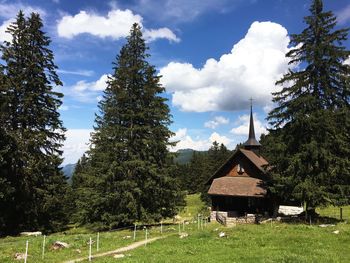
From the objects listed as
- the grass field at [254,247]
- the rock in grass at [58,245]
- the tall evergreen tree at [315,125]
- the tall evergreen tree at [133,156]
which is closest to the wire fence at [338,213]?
the tall evergreen tree at [315,125]

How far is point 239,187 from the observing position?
37.9 m

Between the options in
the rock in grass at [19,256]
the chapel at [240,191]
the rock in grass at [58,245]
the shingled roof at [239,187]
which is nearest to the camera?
the rock in grass at [19,256]

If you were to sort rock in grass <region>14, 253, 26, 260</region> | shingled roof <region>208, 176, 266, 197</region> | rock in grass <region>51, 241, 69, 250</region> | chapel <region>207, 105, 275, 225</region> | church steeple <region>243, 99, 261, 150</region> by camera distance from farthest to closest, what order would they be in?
church steeple <region>243, 99, 261, 150</region> → chapel <region>207, 105, 275, 225</region> → shingled roof <region>208, 176, 266, 197</region> → rock in grass <region>51, 241, 69, 250</region> → rock in grass <region>14, 253, 26, 260</region>

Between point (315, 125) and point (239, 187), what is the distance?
40.8 feet

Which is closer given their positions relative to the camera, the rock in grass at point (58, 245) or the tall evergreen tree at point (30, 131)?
the rock in grass at point (58, 245)

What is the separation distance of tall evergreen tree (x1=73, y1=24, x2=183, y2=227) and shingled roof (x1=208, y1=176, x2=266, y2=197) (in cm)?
698

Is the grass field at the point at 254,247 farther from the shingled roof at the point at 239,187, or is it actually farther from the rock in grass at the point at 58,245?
the shingled roof at the point at 239,187

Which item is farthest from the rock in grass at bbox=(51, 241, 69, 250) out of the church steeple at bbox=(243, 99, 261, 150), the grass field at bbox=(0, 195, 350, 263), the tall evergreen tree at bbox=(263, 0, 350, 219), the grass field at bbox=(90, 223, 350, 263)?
the church steeple at bbox=(243, 99, 261, 150)

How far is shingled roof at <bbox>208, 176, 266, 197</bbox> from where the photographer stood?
3641 cm

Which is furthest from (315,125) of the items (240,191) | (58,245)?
(58,245)

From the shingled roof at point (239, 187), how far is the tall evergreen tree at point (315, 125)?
508 cm

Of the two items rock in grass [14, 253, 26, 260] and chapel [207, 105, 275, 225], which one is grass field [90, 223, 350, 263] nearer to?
rock in grass [14, 253, 26, 260]

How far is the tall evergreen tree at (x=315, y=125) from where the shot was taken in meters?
28.2

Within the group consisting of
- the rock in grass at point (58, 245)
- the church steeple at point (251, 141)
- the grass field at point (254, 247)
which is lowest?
the rock in grass at point (58, 245)
